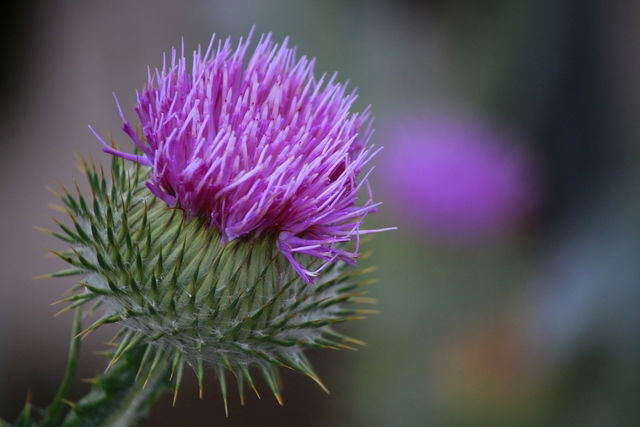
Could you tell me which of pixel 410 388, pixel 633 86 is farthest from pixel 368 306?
pixel 633 86

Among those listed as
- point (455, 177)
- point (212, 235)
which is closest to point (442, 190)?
point (455, 177)

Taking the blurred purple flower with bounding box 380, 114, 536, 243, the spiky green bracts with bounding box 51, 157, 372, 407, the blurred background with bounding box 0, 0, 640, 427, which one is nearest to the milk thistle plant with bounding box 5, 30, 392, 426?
the spiky green bracts with bounding box 51, 157, 372, 407

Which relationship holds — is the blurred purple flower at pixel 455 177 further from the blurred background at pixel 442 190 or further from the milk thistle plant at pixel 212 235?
the milk thistle plant at pixel 212 235

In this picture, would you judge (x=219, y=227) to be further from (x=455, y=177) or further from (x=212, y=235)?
(x=455, y=177)

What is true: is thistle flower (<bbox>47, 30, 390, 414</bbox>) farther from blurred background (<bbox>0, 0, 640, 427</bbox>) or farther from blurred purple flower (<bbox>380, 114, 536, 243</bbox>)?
blurred purple flower (<bbox>380, 114, 536, 243</bbox>)

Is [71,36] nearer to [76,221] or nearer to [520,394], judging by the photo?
[520,394]

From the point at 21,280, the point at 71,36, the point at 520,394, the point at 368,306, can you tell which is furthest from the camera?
the point at 71,36
